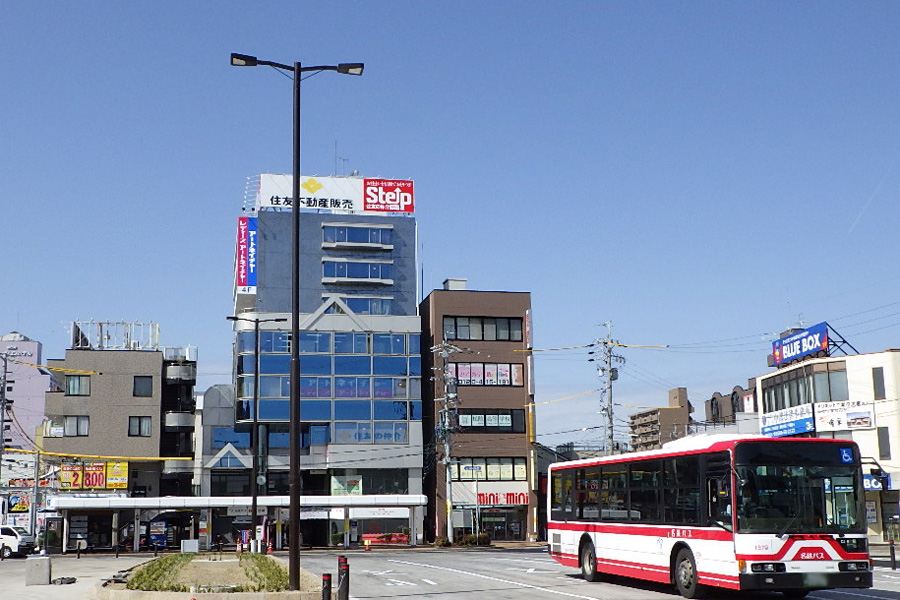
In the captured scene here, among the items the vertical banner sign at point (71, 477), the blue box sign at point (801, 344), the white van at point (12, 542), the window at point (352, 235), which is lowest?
the white van at point (12, 542)

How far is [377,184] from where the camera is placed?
98500 millimetres

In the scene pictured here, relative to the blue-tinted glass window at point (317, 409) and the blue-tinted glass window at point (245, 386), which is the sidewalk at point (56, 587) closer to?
the blue-tinted glass window at point (245, 386)

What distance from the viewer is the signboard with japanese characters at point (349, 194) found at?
9650 centimetres

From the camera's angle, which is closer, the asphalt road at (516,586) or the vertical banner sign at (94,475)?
the asphalt road at (516,586)

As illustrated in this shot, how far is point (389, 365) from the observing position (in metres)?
83.5

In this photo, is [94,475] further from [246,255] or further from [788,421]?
[788,421]

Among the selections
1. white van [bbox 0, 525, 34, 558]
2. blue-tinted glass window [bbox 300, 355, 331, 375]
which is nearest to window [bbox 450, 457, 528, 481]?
blue-tinted glass window [bbox 300, 355, 331, 375]

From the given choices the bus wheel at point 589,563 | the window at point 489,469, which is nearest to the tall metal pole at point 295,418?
the bus wheel at point 589,563

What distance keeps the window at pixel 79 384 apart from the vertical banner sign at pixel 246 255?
1687cm

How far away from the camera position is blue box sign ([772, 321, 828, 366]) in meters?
66.8

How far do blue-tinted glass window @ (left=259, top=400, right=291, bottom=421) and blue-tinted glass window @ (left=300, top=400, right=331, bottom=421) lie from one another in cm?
136

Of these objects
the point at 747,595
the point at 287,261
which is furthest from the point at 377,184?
the point at 747,595

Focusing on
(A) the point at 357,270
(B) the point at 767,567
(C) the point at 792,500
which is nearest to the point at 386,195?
(A) the point at 357,270

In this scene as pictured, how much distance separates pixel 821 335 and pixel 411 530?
31747 millimetres
